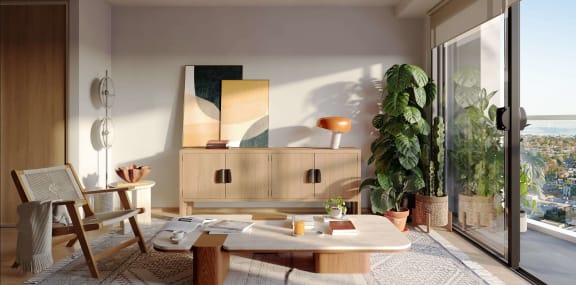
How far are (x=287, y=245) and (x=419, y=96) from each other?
7.86 feet

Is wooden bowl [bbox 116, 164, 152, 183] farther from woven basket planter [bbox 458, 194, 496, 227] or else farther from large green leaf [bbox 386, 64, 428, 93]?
woven basket planter [bbox 458, 194, 496, 227]

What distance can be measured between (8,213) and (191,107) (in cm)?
215

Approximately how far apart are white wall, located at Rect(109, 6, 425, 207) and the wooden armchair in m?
1.70

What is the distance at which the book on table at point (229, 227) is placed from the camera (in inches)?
108

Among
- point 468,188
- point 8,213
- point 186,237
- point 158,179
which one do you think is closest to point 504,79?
point 468,188

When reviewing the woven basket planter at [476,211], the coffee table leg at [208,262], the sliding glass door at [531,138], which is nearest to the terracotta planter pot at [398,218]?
the woven basket planter at [476,211]

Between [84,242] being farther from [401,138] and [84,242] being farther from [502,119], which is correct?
[502,119]

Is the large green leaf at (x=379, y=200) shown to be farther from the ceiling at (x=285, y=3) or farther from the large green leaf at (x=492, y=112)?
the ceiling at (x=285, y=3)

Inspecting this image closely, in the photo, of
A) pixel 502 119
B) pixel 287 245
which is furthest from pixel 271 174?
pixel 502 119

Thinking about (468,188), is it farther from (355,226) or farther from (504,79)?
(355,226)

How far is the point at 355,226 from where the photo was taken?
2871mm

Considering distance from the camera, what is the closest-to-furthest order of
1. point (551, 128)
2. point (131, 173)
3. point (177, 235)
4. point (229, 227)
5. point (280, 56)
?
1. point (177, 235)
2. point (229, 227)
3. point (551, 128)
4. point (131, 173)
5. point (280, 56)

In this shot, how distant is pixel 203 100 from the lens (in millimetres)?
4824

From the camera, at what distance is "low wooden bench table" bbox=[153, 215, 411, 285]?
2.42 meters
